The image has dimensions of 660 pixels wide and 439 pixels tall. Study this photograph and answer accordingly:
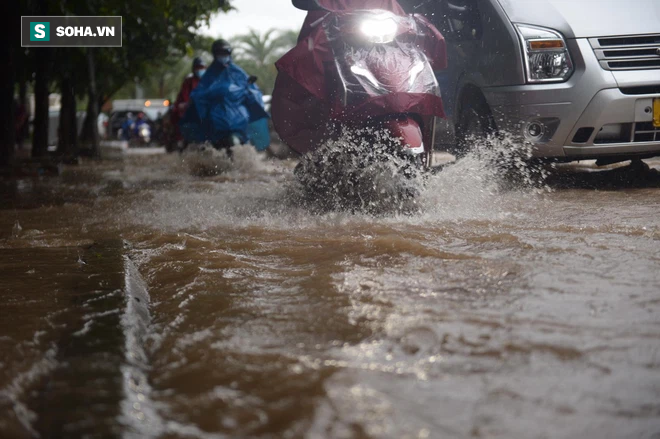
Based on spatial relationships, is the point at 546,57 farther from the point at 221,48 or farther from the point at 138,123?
the point at 138,123

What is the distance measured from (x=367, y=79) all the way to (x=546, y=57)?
2182 mm

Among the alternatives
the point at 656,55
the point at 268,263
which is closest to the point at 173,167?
the point at 656,55

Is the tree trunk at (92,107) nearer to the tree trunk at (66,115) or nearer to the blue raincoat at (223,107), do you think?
the tree trunk at (66,115)

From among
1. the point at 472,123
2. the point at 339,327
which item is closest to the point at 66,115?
the point at 472,123

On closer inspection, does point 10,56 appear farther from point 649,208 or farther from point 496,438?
point 496,438

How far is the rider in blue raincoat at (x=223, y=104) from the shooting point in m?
11.2

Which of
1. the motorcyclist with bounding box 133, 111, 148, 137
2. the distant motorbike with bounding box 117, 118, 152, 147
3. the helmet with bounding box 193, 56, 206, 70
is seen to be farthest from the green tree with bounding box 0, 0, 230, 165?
the motorcyclist with bounding box 133, 111, 148, 137

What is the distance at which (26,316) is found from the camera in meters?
3.23

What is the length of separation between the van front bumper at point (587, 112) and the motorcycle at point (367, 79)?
4.00ft

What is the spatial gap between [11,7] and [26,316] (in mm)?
10268

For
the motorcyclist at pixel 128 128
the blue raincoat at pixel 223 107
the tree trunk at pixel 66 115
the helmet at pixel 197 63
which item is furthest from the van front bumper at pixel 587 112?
the motorcyclist at pixel 128 128

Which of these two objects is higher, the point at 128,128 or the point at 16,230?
the point at 128,128

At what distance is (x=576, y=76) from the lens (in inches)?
280

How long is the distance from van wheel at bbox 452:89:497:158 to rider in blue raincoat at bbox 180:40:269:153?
3961mm
